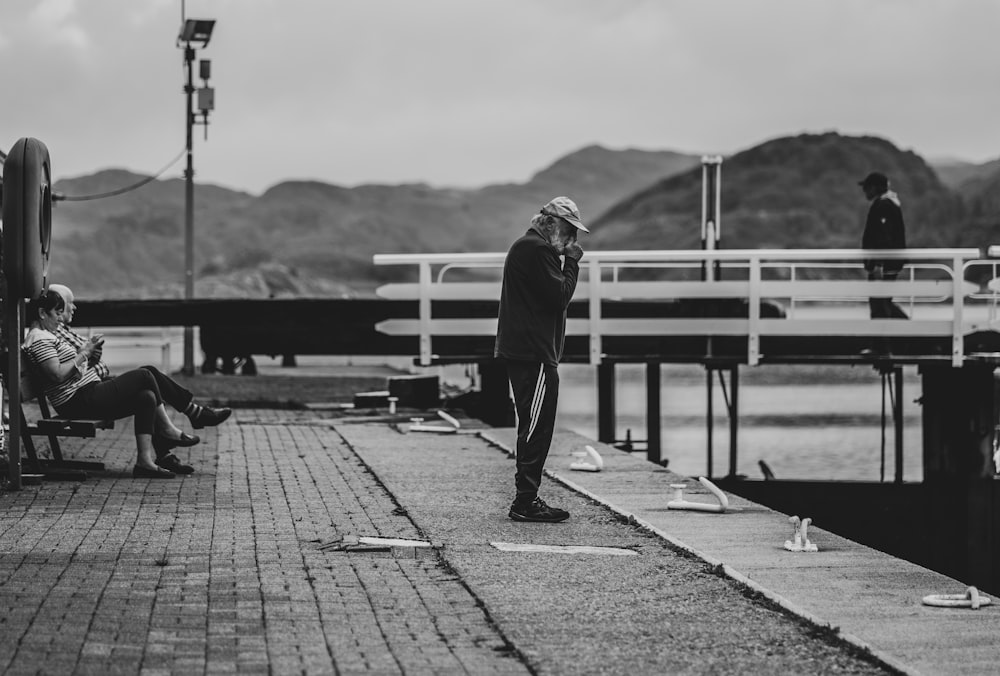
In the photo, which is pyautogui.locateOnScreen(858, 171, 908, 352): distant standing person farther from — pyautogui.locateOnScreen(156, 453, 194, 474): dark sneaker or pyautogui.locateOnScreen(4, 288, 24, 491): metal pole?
pyautogui.locateOnScreen(4, 288, 24, 491): metal pole

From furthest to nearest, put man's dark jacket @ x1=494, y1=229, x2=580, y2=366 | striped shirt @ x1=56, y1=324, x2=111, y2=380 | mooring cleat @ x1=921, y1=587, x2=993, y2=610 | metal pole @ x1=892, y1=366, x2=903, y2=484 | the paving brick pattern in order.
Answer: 1. metal pole @ x1=892, y1=366, x2=903, y2=484
2. striped shirt @ x1=56, y1=324, x2=111, y2=380
3. man's dark jacket @ x1=494, y1=229, x2=580, y2=366
4. mooring cleat @ x1=921, y1=587, x2=993, y2=610
5. the paving brick pattern

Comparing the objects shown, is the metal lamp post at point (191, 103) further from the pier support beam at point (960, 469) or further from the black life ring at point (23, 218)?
the black life ring at point (23, 218)

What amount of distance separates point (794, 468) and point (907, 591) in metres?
42.0

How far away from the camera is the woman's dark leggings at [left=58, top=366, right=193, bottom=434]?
10.7 m

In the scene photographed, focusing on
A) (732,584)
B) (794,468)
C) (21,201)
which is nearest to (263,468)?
(21,201)

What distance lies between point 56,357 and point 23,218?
1.23 meters

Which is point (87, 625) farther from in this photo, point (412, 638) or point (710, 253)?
point (710, 253)

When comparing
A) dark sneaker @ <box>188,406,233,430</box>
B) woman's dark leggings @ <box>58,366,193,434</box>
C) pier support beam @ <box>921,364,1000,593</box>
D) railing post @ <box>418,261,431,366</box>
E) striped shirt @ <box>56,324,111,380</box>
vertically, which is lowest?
pier support beam @ <box>921,364,1000,593</box>

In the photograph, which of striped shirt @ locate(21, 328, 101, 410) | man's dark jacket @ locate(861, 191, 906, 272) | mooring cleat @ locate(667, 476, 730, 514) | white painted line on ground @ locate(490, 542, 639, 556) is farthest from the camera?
man's dark jacket @ locate(861, 191, 906, 272)

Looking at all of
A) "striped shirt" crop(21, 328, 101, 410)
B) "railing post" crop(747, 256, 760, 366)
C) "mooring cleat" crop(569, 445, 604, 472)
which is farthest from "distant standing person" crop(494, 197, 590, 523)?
"railing post" crop(747, 256, 760, 366)

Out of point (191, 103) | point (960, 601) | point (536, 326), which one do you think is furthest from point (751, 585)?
point (191, 103)

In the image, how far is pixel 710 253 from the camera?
17.6 meters

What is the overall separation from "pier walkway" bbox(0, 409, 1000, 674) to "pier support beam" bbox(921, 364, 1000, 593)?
714 centimetres

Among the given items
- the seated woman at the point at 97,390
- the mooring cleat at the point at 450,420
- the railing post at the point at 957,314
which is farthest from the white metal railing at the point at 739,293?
the seated woman at the point at 97,390
